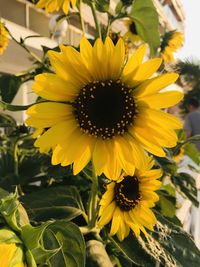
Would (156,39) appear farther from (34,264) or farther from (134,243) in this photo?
(34,264)

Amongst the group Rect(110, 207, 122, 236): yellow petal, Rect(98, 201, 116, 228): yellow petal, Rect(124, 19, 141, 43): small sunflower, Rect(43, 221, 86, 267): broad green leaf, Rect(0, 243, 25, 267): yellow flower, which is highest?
Rect(124, 19, 141, 43): small sunflower

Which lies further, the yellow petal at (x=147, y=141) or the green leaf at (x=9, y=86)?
the green leaf at (x=9, y=86)

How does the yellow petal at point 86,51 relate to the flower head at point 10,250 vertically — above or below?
above

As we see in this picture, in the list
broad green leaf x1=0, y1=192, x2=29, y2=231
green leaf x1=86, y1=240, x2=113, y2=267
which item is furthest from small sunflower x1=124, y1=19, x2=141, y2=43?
broad green leaf x1=0, y1=192, x2=29, y2=231

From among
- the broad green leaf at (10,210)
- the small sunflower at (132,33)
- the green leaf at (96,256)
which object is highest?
the small sunflower at (132,33)

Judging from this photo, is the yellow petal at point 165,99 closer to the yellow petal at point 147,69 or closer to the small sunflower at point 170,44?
the yellow petal at point 147,69

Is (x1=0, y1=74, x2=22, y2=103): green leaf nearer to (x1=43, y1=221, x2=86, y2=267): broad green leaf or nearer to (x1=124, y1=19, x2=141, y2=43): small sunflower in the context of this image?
(x1=124, y1=19, x2=141, y2=43): small sunflower

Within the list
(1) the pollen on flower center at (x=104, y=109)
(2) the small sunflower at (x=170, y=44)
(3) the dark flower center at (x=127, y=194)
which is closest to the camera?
(1) the pollen on flower center at (x=104, y=109)

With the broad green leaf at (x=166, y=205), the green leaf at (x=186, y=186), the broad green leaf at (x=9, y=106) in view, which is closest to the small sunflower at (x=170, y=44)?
the green leaf at (x=186, y=186)
